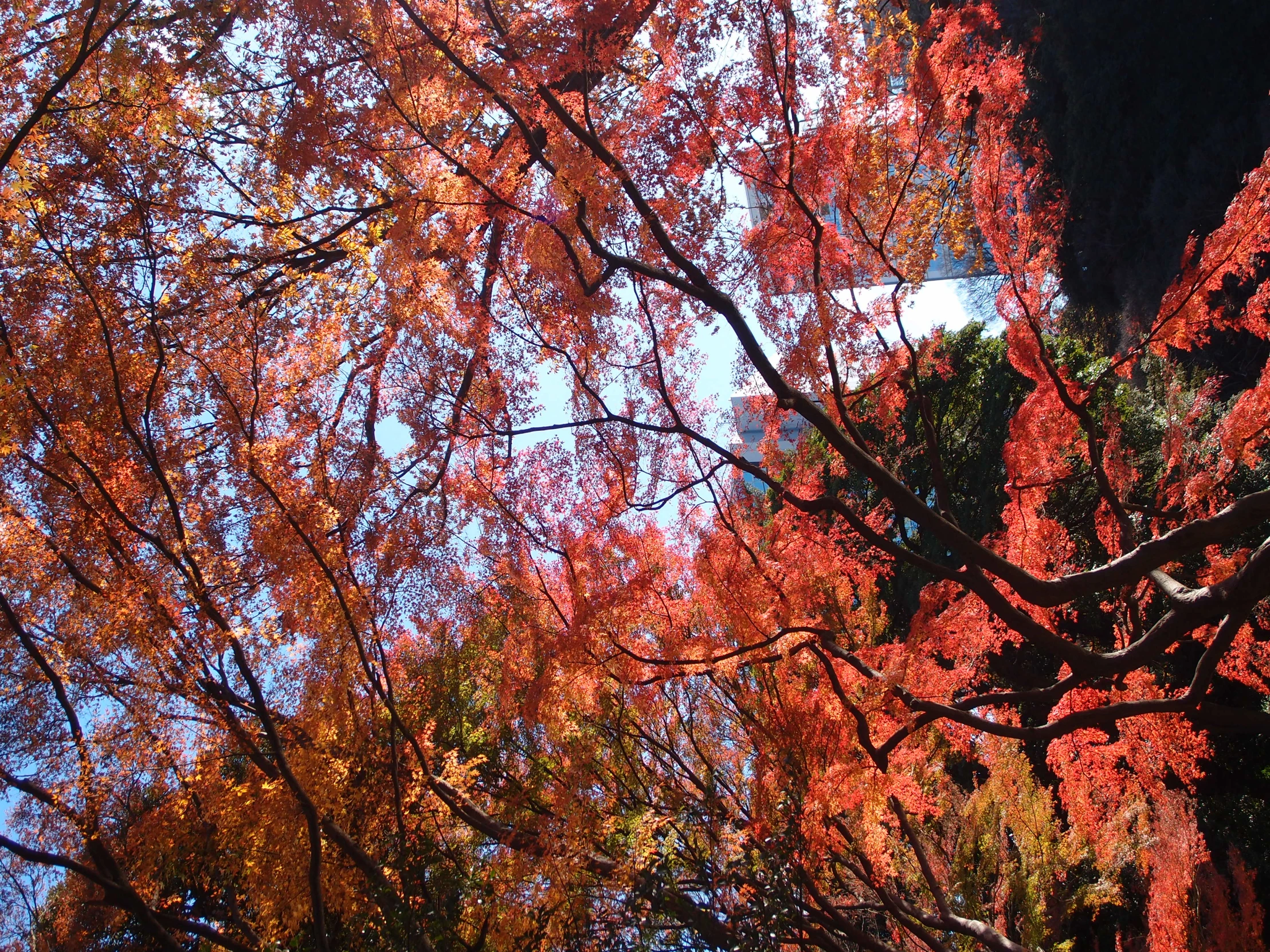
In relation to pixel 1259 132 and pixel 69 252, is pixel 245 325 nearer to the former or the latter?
pixel 69 252

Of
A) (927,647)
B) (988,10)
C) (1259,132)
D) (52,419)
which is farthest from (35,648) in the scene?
(1259,132)

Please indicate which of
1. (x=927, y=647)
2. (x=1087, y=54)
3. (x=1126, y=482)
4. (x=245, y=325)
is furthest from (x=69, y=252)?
(x=1087, y=54)

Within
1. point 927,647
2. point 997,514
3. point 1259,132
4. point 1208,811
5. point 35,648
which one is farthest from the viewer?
point 997,514

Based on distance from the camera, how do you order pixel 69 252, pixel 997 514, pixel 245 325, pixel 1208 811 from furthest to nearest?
pixel 997 514
pixel 1208 811
pixel 245 325
pixel 69 252

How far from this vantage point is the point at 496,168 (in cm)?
421

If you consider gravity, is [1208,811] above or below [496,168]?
below

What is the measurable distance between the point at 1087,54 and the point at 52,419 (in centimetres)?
1285

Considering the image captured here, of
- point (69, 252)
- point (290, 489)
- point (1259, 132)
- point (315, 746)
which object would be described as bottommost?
point (315, 746)

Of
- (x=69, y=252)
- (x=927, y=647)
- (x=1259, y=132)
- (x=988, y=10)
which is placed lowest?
(x=927, y=647)

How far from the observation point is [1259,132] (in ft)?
30.8

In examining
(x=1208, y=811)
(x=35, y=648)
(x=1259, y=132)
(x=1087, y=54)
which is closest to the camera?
(x=35, y=648)

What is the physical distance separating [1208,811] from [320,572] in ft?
29.7

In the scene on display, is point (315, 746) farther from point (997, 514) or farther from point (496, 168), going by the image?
Result: point (997, 514)

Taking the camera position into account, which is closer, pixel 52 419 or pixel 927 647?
pixel 52 419
